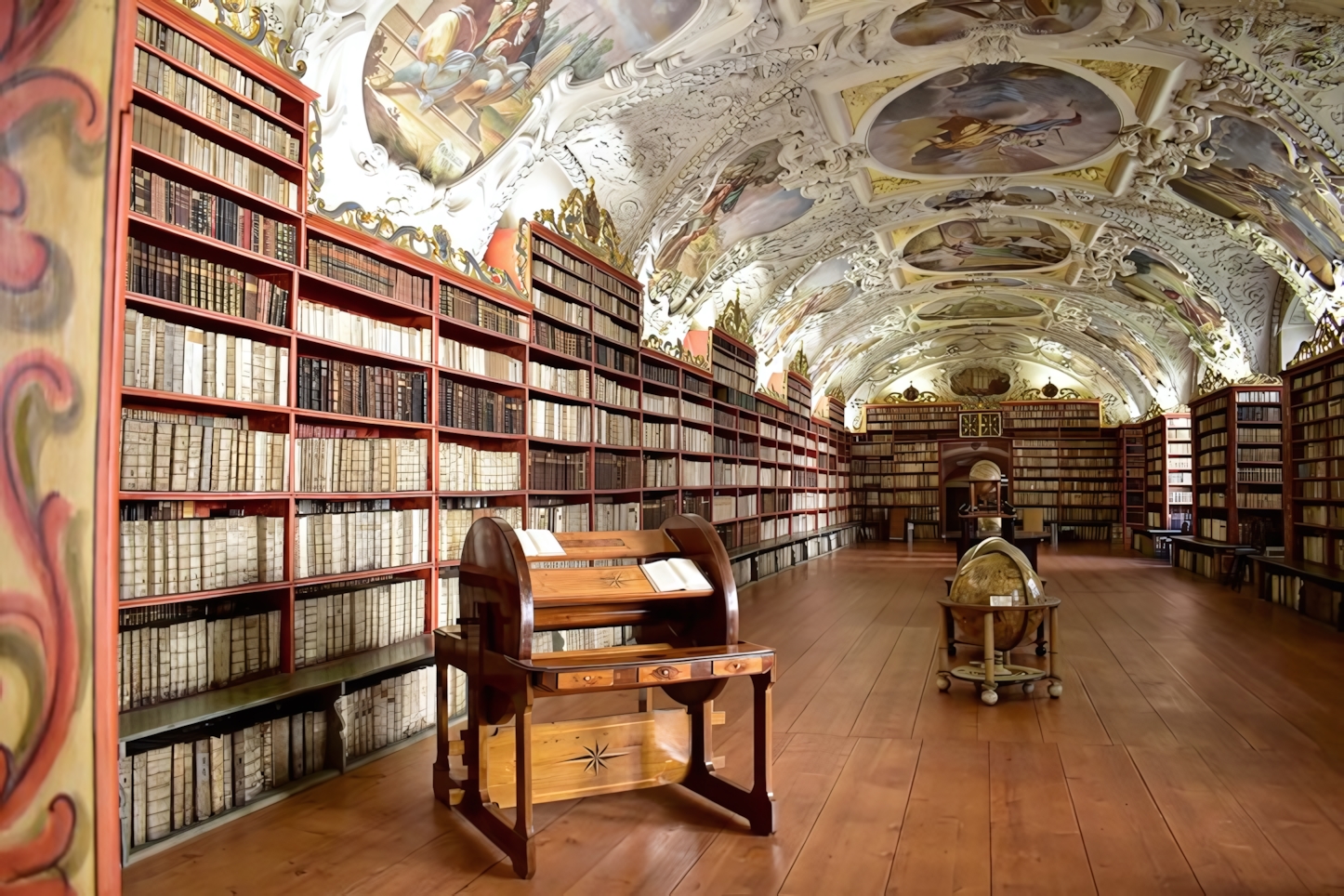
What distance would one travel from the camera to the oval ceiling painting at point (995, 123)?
29.8ft

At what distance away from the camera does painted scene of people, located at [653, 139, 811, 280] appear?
33.1 feet

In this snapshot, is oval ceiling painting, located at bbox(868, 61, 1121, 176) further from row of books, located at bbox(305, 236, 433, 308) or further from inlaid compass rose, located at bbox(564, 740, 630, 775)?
inlaid compass rose, located at bbox(564, 740, 630, 775)

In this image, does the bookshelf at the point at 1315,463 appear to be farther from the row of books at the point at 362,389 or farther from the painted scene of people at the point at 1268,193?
the row of books at the point at 362,389

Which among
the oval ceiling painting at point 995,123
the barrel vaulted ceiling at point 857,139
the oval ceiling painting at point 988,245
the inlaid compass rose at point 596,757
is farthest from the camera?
the oval ceiling painting at point 988,245

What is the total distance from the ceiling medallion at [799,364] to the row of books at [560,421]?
10809 mm

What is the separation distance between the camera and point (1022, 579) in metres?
6.35

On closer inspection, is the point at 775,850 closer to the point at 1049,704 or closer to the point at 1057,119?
the point at 1049,704

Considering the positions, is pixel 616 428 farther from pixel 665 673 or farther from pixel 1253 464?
pixel 1253 464

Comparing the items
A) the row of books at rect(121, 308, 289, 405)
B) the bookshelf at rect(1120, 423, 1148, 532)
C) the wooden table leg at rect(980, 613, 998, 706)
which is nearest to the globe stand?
the wooden table leg at rect(980, 613, 998, 706)

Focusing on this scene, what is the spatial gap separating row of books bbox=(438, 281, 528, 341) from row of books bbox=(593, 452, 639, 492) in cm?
184

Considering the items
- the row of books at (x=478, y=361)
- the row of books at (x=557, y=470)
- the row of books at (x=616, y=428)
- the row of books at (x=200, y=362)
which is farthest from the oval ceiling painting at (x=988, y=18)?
the row of books at (x=200, y=362)

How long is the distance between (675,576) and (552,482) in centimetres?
369

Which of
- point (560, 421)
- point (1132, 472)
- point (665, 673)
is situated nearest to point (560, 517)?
point (560, 421)

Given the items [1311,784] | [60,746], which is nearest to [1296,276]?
[1311,784]
